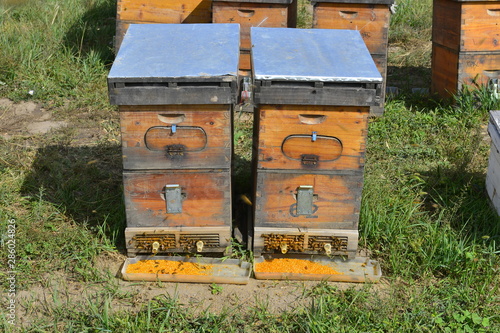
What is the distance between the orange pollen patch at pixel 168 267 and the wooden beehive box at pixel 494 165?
2.24 meters

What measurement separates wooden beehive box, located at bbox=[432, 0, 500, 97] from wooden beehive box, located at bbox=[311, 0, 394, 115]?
2.73 ft

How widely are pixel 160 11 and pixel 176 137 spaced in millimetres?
3518

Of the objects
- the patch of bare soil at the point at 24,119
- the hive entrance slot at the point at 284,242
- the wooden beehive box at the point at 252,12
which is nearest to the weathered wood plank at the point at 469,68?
the wooden beehive box at the point at 252,12

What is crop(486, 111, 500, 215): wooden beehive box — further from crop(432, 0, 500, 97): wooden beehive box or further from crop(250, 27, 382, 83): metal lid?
crop(432, 0, 500, 97): wooden beehive box

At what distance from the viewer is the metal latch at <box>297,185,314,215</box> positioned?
12.7 feet

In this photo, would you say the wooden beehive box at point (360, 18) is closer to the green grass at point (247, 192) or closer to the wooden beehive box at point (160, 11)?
the green grass at point (247, 192)

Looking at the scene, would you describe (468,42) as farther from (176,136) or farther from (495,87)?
(176,136)

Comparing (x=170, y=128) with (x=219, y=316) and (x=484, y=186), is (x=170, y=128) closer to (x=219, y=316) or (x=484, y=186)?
(x=219, y=316)

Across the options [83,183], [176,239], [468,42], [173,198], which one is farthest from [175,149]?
[468,42]

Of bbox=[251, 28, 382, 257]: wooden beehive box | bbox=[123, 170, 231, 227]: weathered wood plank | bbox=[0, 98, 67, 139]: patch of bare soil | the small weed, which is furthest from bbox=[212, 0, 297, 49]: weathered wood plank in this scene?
the small weed

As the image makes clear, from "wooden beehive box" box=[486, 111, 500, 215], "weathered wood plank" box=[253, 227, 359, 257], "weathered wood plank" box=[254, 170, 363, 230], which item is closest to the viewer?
"weathered wood plank" box=[254, 170, 363, 230]

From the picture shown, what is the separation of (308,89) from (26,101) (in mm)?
4352

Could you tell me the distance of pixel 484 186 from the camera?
490 cm

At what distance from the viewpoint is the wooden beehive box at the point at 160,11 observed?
22.3 feet
